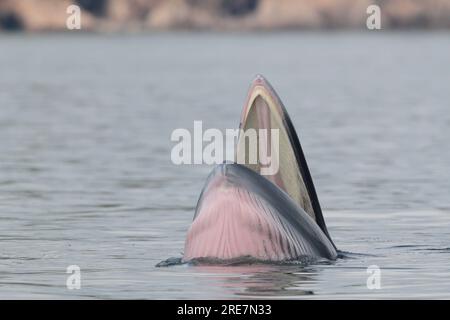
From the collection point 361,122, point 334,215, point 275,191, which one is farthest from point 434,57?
point 275,191

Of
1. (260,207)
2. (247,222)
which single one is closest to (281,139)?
(260,207)

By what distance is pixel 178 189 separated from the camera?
1025 inches

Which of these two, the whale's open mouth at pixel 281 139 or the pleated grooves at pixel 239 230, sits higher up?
the whale's open mouth at pixel 281 139

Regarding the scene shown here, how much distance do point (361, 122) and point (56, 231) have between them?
73.2ft

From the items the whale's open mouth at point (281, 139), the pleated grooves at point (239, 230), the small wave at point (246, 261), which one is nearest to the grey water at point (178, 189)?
the small wave at point (246, 261)

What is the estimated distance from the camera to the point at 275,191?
15711 mm

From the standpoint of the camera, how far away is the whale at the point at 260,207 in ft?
50.6

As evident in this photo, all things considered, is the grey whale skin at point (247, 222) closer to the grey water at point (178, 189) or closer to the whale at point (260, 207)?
the whale at point (260, 207)

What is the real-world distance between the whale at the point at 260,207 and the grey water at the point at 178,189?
279mm

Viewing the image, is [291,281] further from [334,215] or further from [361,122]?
[361,122]

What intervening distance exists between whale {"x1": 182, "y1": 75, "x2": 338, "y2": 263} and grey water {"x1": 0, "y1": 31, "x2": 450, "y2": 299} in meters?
0.28

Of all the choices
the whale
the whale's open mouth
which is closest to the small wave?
the whale
